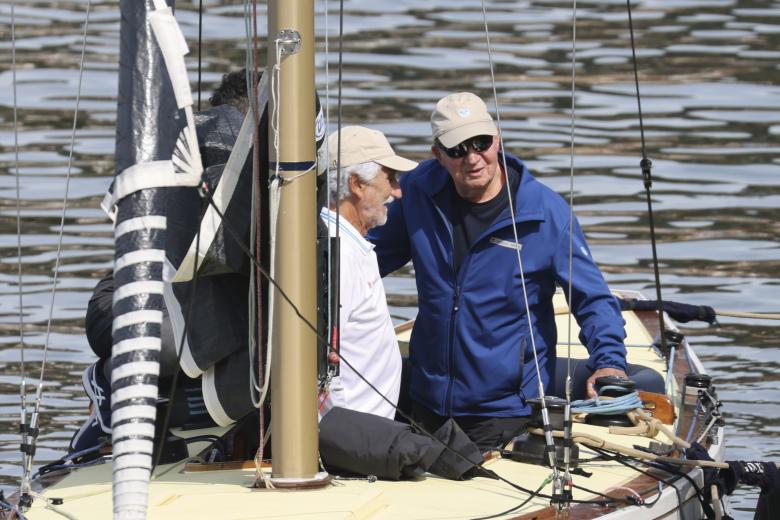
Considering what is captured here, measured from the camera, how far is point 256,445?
5371 mm

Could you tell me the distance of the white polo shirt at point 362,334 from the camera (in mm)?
5410

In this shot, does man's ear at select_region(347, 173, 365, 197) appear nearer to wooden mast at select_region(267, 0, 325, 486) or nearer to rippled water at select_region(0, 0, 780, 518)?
wooden mast at select_region(267, 0, 325, 486)

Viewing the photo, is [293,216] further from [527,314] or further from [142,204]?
[527,314]

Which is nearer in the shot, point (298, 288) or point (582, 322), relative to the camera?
point (298, 288)

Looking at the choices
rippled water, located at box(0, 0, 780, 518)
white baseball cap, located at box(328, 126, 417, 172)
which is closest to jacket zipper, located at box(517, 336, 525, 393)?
white baseball cap, located at box(328, 126, 417, 172)

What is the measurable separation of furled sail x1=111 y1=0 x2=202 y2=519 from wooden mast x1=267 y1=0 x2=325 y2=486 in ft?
1.63

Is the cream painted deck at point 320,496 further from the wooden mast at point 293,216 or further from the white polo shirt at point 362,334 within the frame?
the white polo shirt at point 362,334

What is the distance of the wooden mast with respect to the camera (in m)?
4.64

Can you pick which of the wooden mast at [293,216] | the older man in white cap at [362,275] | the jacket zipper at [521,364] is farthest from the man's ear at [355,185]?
the wooden mast at [293,216]

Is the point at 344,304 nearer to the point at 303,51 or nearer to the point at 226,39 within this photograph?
the point at 303,51

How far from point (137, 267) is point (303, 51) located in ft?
3.03

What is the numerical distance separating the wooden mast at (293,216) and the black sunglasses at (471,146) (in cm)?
124

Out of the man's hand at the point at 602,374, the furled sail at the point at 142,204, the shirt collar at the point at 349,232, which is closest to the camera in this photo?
the furled sail at the point at 142,204

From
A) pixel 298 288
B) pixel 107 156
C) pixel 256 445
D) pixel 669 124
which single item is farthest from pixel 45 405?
pixel 669 124
